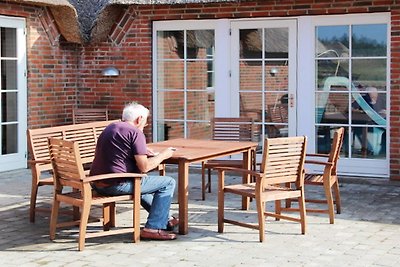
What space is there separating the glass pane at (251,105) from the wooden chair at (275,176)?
3.86 meters

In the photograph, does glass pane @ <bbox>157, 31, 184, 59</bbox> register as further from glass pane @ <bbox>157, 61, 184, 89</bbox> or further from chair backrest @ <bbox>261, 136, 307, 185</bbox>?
chair backrest @ <bbox>261, 136, 307, 185</bbox>

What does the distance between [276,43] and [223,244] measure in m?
4.71

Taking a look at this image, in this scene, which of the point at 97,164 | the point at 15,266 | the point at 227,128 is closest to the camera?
the point at 15,266

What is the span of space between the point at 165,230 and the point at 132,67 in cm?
511

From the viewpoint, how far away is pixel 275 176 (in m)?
6.64

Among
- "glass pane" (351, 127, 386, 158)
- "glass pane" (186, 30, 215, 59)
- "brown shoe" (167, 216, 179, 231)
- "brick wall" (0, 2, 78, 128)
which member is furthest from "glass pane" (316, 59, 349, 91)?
"brown shoe" (167, 216, 179, 231)

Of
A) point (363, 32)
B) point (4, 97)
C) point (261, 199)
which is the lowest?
point (261, 199)

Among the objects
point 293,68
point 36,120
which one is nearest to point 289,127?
point 293,68

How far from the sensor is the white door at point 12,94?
34.8ft

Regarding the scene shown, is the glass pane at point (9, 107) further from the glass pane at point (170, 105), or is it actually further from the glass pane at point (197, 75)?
the glass pane at point (197, 75)

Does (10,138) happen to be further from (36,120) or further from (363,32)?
(363,32)

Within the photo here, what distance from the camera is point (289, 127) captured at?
34.5ft

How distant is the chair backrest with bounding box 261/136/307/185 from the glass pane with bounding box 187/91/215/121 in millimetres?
4305

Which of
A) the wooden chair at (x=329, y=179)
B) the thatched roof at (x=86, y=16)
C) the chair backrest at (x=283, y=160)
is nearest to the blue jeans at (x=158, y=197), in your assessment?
the chair backrest at (x=283, y=160)
